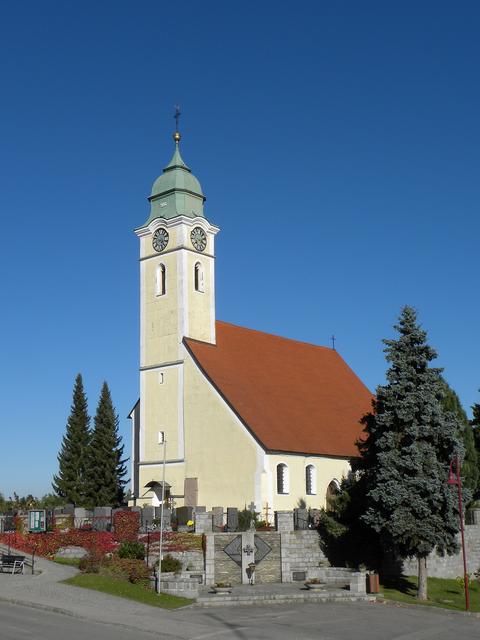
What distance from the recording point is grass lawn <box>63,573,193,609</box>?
26281 mm

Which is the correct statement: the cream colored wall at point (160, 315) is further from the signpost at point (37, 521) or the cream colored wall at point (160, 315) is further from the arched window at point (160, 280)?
the signpost at point (37, 521)

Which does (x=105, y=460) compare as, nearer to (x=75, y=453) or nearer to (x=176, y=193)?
(x=75, y=453)

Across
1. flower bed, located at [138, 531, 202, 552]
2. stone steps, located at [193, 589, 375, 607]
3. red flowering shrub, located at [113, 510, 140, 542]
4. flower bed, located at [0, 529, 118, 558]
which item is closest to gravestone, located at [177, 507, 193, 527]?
flower bed, located at [138, 531, 202, 552]

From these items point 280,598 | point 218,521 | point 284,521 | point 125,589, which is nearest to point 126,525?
point 218,521

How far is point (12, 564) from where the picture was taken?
3073 centimetres

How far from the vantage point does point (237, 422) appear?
41.5 metres

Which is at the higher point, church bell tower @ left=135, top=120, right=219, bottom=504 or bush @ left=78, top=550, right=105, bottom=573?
church bell tower @ left=135, top=120, right=219, bottom=504

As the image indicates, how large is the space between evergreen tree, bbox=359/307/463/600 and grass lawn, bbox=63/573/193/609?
29.5 feet

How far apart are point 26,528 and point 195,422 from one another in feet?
34.7

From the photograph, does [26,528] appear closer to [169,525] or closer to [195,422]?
[169,525]

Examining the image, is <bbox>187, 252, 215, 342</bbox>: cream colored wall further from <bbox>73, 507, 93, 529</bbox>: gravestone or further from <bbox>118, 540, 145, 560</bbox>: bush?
<bbox>118, 540, 145, 560</bbox>: bush

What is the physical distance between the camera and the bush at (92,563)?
1196 inches

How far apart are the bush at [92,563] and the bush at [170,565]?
231 cm

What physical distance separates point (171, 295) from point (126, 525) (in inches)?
593
